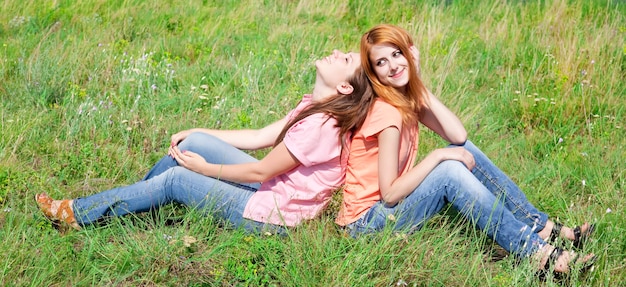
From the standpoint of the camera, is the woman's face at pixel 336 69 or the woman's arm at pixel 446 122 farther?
the woman's arm at pixel 446 122

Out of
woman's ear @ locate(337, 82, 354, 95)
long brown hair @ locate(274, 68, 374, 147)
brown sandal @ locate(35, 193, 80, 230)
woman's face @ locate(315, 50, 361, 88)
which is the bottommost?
brown sandal @ locate(35, 193, 80, 230)

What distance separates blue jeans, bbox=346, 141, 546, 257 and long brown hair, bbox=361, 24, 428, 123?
0.35m

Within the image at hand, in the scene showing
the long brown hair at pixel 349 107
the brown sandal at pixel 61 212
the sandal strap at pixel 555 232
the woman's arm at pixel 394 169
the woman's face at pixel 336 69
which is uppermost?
the woman's face at pixel 336 69

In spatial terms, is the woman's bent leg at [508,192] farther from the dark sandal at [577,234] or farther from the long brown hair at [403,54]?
the long brown hair at [403,54]

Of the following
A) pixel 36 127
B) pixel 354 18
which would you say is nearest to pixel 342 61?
pixel 36 127

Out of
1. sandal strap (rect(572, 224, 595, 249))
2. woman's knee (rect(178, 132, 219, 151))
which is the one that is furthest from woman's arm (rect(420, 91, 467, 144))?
woman's knee (rect(178, 132, 219, 151))

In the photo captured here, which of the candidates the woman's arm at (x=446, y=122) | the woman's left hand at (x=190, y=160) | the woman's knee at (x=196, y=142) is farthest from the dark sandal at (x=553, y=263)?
the woman's knee at (x=196, y=142)

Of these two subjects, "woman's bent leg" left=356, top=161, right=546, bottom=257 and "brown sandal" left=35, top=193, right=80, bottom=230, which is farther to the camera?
"brown sandal" left=35, top=193, right=80, bottom=230

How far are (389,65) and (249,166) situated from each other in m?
0.85

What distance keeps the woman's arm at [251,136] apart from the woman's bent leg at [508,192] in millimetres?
1059

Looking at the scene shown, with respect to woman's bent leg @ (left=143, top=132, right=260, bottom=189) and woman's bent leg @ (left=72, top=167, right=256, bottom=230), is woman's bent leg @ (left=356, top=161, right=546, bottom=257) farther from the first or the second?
woman's bent leg @ (left=143, top=132, right=260, bottom=189)

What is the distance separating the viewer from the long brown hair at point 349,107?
3781 millimetres

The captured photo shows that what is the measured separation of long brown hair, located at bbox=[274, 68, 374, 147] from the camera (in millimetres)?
3781

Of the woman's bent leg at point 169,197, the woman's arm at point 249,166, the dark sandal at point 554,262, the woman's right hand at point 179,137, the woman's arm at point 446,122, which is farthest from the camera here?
the woman's right hand at point 179,137
